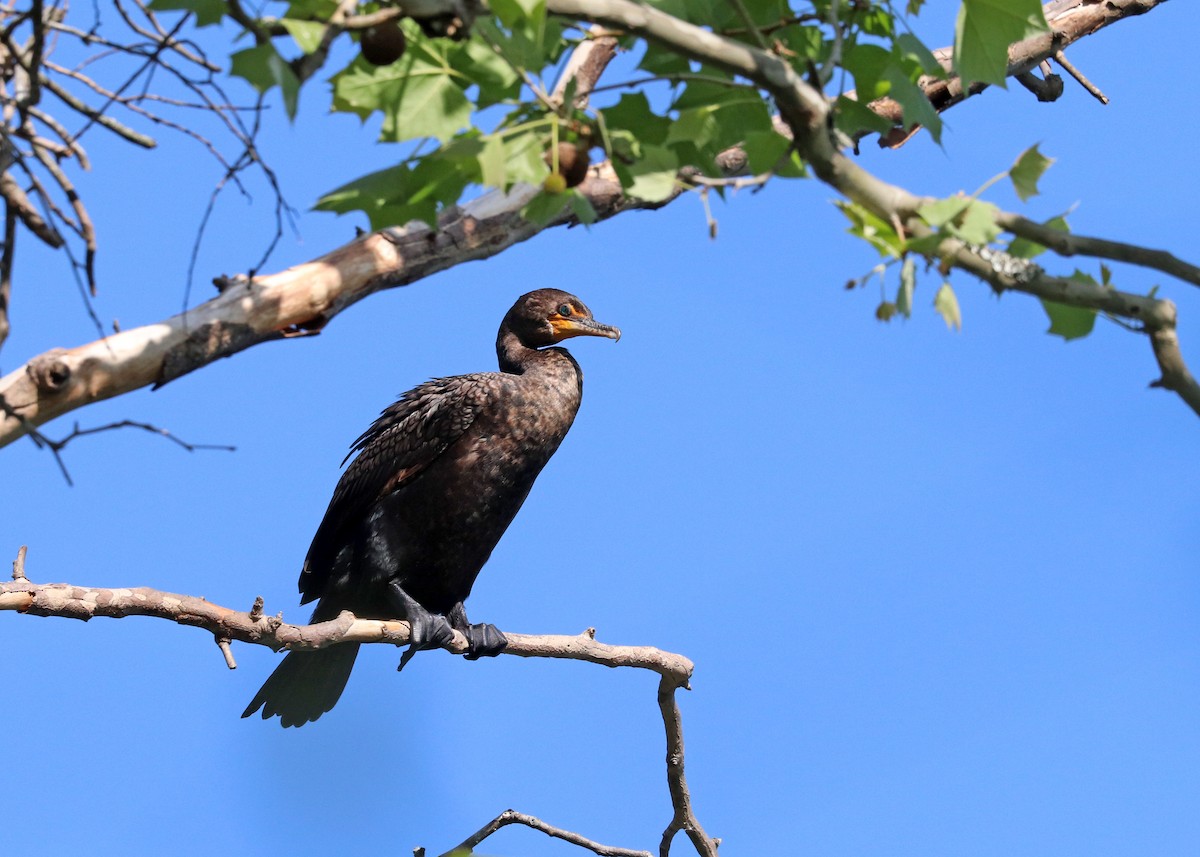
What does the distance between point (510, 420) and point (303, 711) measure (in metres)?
1.33

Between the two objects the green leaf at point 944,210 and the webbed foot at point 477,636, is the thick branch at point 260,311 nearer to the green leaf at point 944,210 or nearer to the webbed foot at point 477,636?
the green leaf at point 944,210

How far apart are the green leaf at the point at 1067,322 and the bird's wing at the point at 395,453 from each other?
9.50ft

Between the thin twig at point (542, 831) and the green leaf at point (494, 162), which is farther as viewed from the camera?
the thin twig at point (542, 831)

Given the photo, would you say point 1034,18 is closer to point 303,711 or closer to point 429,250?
point 429,250

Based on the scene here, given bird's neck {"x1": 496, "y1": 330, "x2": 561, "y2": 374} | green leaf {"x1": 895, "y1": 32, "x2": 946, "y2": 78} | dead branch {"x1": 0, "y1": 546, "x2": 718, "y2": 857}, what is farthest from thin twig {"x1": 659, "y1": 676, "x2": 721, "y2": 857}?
green leaf {"x1": 895, "y1": 32, "x2": 946, "y2": 78}

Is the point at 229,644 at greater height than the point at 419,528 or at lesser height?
lesser

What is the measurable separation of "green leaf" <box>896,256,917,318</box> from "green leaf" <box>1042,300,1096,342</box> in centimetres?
37

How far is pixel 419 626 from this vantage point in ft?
15.3

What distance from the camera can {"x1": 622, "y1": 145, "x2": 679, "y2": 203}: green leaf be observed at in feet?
6.88

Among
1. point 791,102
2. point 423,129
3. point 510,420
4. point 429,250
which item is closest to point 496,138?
point 423,129

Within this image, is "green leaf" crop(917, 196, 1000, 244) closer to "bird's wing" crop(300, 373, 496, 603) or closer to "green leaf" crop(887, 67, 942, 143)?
"green leaf" crop(887, 67, 942, 143)

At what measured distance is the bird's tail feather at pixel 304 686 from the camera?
481 cm

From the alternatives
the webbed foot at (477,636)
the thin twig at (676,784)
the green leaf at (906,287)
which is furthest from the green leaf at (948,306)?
the webbed foot at (477,636)

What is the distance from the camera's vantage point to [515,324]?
5.39 meters
